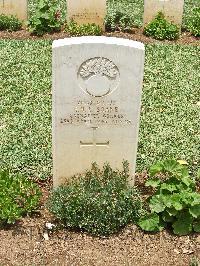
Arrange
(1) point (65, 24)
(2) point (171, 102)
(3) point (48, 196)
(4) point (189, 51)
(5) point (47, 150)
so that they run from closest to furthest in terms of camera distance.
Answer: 1. (3) point (48, 196)
2. (5) point (47, 150)
3. (2) point (171, 102)
4. (4) point (189, 51)
5. (1) point (65, 24)

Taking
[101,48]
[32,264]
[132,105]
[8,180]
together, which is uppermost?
[101,48]

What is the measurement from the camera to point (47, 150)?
21.1 ft

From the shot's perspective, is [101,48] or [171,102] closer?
[101,48]

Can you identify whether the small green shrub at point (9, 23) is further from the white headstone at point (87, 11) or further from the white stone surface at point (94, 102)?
the white stone surface at point (94, 102)

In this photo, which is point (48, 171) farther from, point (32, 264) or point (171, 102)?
point (171, 102)

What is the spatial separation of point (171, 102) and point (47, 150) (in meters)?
2.16

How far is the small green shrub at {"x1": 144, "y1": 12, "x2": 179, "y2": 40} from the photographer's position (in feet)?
34.0

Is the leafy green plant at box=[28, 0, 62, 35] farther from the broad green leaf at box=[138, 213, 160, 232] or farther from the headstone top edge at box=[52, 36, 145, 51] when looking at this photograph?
the broad green leaf at box=[138, 213, 160, 232]

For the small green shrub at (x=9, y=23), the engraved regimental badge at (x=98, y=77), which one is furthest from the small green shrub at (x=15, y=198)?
the small green shrub at (x=9, y=23)

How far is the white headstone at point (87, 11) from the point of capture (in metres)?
10.1

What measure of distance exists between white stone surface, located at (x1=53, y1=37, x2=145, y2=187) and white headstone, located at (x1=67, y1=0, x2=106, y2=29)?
539cm

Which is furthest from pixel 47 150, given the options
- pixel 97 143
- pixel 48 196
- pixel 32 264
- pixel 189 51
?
pixel 189 51

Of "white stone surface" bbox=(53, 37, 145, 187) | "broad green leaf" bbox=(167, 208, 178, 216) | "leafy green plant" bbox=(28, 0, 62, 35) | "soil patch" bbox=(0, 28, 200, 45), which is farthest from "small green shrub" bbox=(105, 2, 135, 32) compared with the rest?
"broad green leaf" bbox=(167, 208, 178, 216)

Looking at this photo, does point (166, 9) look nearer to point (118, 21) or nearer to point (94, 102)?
point (118, 21)
